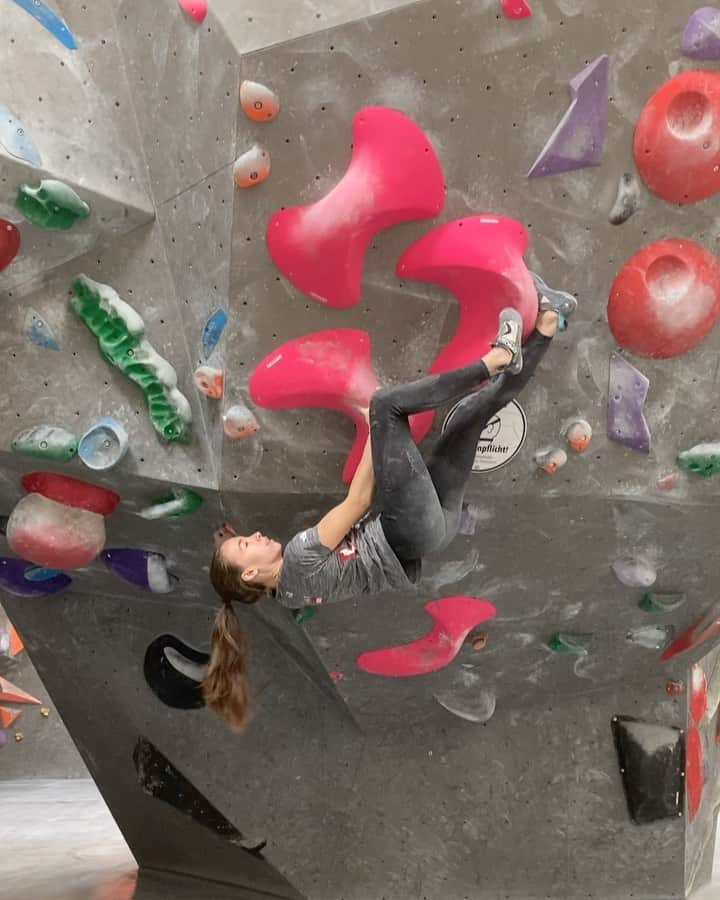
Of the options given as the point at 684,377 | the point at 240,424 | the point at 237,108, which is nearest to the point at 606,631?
the point at 684,377

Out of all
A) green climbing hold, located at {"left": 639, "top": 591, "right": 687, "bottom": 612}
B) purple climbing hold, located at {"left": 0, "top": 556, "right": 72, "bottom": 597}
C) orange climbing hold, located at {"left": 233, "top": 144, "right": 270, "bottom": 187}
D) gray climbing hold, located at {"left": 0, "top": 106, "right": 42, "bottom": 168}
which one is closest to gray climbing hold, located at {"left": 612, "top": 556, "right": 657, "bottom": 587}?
green climbing hold, located at {"left": 639, "top": 591, "right": 687, "bottom": 612}

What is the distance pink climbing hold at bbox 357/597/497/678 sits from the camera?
361cm

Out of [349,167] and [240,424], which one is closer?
[349,167]

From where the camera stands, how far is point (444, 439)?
8.96 feet

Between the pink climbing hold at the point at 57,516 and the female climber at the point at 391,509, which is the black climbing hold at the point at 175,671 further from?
the female climber at the point at 391,509

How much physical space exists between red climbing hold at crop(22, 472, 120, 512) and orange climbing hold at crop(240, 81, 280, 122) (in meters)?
1.25

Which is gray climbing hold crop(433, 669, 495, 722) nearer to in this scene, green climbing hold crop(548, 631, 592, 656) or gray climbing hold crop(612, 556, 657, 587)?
green climbing hold crop(548, 631, 592, 656)

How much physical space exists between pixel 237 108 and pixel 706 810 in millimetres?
3713

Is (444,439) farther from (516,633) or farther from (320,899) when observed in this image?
(320,899)

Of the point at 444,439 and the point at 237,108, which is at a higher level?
the point at 237,108

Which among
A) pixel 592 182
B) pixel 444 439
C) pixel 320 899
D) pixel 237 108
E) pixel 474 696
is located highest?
pixel 237 108

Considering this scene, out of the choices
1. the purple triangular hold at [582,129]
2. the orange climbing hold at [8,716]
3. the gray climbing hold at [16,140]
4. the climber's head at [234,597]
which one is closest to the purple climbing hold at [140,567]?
the climber's head at [234,597]

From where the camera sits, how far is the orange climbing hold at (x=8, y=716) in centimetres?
757

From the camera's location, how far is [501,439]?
9.90 ft
